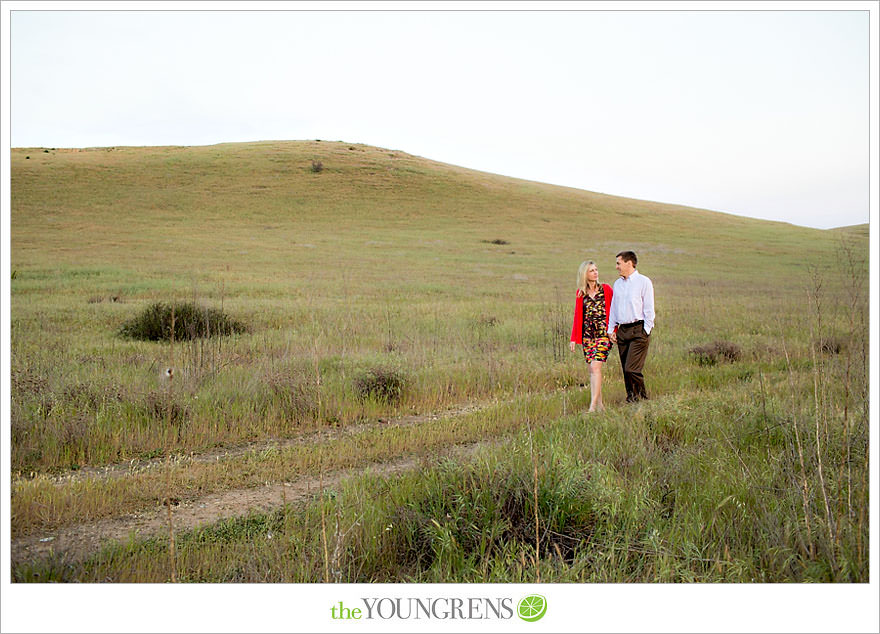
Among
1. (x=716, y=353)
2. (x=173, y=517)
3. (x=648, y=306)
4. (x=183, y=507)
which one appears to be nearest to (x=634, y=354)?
(x=648, y=306)

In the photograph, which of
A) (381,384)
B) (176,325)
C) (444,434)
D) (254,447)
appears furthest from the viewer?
(176,325)

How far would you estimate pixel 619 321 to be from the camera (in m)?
7.95

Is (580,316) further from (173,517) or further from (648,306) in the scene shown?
(173,517)

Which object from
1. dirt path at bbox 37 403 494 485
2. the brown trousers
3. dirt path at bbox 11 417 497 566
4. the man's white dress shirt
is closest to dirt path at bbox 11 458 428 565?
dirt path at bbox 11 417 497 566

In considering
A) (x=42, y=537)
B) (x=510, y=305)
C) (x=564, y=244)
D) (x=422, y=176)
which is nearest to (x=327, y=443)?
(x=42, y=537)

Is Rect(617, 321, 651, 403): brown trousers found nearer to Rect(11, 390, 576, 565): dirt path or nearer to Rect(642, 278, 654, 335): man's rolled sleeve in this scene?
Rect(642, 278, 654, 335): man's rolled sleeve

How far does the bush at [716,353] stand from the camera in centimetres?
1108

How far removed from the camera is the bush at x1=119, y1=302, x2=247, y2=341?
12008 mm

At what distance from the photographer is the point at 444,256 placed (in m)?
34.1

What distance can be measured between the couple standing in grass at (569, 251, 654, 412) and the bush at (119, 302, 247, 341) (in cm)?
722

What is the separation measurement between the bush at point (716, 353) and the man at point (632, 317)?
12.2ft

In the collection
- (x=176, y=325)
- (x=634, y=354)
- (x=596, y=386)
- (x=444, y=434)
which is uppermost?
(x=634, y=354)

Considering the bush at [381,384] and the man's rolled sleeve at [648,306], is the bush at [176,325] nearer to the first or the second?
the bush at [381,384]

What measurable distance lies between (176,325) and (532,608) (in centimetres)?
1135
